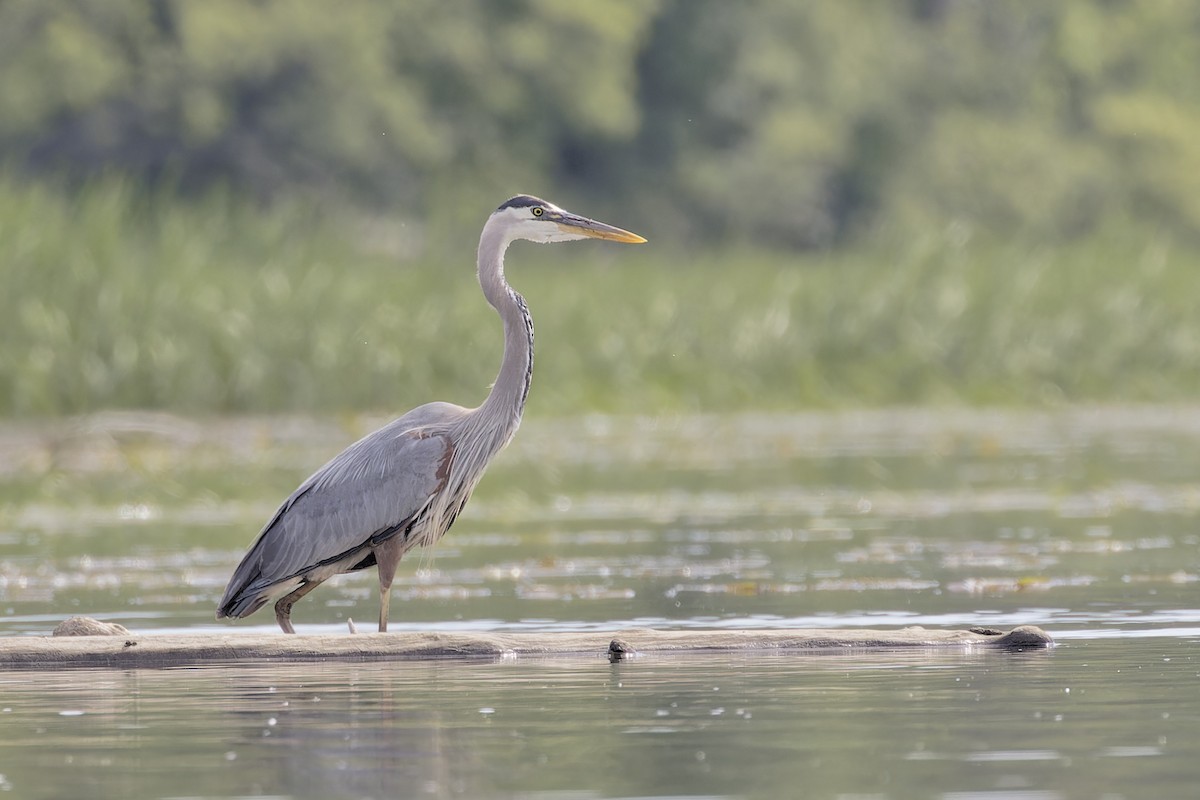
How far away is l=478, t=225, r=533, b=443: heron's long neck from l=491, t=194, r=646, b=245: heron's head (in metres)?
0.06

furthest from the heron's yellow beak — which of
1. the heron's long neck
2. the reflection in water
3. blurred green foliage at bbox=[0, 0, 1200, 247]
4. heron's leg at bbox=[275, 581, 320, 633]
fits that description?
blurred green foliage at bbox=[0, 0, 1200, 247]

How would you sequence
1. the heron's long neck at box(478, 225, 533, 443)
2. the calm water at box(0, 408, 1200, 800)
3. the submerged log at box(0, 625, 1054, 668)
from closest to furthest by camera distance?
the calm water at box(0, 408, 1200, 800) → the submerged log at box(0, 625, 1054, 668) → the heron's long neck at box(478, 225, 533, 443)

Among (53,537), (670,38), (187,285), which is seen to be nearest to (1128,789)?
(53,537)

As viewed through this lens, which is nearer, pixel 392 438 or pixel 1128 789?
pixel 1128 789

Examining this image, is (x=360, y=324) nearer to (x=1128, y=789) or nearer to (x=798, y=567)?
(x=798, y=567)

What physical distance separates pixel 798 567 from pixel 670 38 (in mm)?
32347

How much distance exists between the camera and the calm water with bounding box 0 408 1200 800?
20.2ft

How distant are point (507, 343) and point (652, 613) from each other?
127cm

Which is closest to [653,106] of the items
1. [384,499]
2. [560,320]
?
[560,320]

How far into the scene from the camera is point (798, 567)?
479 inches

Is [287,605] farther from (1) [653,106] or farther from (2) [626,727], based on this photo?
(1) [653,106]

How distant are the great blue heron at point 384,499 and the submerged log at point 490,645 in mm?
663

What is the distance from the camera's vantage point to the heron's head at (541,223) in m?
9.99

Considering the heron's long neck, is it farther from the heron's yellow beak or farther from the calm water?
the calm water
